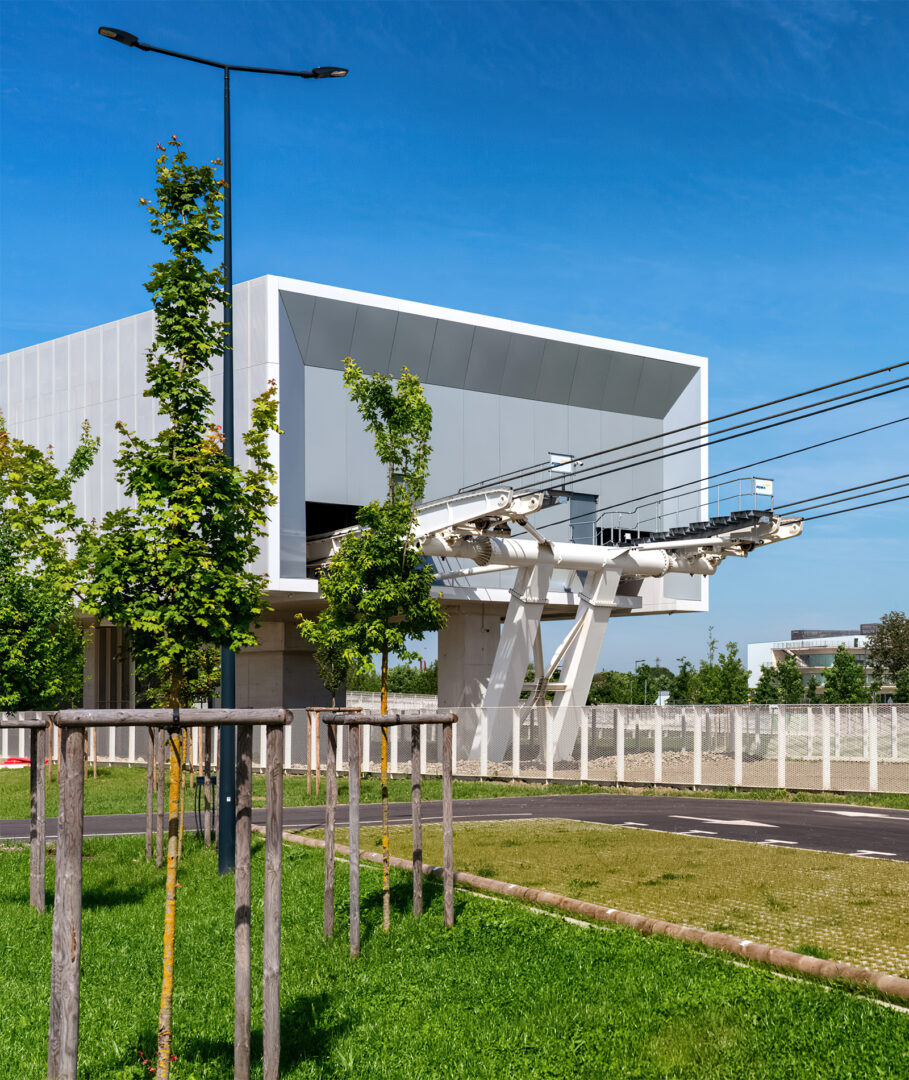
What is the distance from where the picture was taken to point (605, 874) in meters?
12.3

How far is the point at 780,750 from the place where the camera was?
25.3m

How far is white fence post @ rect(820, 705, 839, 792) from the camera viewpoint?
24625 millimetres

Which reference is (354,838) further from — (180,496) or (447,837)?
(180,496)

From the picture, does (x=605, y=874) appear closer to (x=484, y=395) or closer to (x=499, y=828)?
(x=499, y=828)

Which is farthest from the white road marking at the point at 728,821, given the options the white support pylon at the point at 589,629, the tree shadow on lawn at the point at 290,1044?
the white support pylon at the point at 589,629

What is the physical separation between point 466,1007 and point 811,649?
129 meters

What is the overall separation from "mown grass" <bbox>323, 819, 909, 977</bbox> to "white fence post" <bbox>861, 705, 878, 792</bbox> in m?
9.18

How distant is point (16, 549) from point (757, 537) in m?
19.6

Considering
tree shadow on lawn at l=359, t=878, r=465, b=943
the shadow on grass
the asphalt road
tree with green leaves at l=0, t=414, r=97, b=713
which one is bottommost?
the asphalt road

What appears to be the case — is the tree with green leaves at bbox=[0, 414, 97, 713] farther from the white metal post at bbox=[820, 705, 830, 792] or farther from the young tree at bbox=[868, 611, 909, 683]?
the young tree at bbox=[868, 611, 909, 683]

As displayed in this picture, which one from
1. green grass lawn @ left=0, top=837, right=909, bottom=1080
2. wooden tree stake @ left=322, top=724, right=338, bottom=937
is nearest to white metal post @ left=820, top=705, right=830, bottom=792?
green grass lawn @ left=0, top=837, right=909, bottom=1080

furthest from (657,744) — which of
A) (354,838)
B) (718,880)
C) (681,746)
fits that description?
(354,838)

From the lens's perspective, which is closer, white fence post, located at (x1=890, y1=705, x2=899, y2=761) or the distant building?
white fence post, located at (x1=890, y1=705, x2=899, y2=761)

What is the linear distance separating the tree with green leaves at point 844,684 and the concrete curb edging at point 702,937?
58332mm
